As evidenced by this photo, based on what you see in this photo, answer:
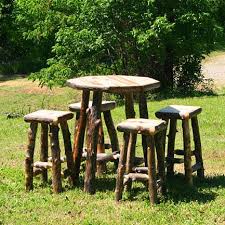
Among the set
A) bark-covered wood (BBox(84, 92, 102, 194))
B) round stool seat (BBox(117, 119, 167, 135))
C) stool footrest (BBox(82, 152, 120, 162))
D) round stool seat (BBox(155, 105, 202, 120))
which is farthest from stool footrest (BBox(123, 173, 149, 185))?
round stool seat (BBox(155, 105, 202, 120))

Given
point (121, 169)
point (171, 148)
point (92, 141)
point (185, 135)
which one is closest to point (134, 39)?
point (171, 148)

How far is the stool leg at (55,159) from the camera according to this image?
7594mm

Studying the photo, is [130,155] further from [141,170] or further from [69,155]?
[69,155]

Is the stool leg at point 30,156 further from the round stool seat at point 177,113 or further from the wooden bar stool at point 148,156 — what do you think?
the round stool seat at point 177,113

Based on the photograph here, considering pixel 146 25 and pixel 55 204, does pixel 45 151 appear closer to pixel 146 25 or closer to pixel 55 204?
pixel 55 204

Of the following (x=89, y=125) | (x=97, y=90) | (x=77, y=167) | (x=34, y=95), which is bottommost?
(x=34, y=95)

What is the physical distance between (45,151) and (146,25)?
38.1 ft

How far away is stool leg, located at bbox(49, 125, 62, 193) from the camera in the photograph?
7.59 meters

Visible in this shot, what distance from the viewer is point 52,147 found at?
760cm

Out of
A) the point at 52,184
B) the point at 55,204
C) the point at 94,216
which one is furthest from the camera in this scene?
the point at 52,184

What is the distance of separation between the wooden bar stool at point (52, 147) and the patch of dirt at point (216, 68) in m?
16.8

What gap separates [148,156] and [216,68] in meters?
24.2

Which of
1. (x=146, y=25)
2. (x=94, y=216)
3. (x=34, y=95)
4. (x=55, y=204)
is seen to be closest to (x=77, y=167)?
(x=55, y=204)

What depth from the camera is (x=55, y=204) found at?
23.7ft
